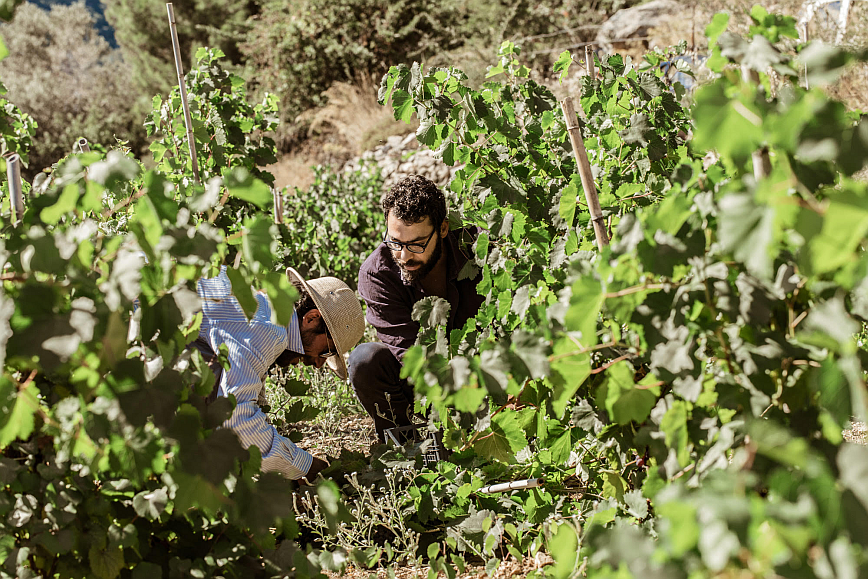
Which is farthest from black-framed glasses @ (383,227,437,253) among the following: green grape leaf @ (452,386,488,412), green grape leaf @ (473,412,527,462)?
green grape leaf @ (452,386,488,412)

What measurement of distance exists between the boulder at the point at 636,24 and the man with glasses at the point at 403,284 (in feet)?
26.2

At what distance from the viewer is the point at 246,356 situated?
1.96m

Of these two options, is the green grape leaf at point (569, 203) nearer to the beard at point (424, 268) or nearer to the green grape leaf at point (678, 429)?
the green grape leaf at point (678, 429)

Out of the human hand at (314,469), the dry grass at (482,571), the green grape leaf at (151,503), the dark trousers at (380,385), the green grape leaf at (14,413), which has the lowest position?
the dark trousers at (380,385)

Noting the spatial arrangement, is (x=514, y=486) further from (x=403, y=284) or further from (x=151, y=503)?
(x=403, y=284)

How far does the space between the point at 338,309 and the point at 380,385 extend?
2.26 feet

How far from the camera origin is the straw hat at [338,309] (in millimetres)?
2406

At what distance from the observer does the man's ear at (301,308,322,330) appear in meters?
2.41

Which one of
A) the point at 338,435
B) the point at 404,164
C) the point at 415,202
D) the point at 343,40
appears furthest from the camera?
the point at 343,40

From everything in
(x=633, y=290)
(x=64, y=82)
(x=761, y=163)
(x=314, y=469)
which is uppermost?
(x=761, y=163)

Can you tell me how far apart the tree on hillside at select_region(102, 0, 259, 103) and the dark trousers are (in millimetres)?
14814

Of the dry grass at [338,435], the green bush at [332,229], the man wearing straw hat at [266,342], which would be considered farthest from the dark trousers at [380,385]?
the green bush at [332,229]

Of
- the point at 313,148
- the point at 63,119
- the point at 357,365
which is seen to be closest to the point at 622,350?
the point at 357,365

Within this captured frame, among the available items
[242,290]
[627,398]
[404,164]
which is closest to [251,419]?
[242,290]
